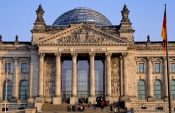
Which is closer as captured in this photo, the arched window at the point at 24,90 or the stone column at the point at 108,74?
the stone column at the point at 108,74

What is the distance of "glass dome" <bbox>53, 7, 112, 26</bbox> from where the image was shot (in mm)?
99688

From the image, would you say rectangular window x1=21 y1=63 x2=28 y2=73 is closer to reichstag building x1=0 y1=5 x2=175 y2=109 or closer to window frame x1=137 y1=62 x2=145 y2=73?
reichstag building x1=0 y1=5 x2=175 y2=109

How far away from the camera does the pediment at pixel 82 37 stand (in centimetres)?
8538

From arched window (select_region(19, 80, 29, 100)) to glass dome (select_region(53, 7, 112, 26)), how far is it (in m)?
18.0

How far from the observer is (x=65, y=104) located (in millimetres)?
82500

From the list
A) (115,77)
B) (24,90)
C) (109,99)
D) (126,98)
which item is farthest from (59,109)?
(115,77)

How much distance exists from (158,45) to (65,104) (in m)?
22.2

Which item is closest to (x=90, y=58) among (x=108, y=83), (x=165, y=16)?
(x=108, y=83)

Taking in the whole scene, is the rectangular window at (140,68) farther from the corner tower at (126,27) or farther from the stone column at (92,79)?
the stone column at (92,79)

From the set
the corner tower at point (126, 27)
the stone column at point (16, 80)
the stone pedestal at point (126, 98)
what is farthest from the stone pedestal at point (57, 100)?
the corner tower at point (126, 27)

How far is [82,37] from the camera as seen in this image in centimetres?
8588

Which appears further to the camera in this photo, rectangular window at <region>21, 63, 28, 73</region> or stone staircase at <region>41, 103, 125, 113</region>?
rectangular window at <region>21, 63, 28, 73</region>

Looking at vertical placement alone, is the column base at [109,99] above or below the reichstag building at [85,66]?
below

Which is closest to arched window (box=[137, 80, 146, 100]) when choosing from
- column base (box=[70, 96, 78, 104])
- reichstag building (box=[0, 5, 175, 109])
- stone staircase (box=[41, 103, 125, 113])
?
reichstag building (box=[0, 5, 175, 109])
